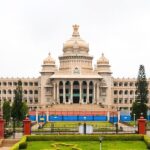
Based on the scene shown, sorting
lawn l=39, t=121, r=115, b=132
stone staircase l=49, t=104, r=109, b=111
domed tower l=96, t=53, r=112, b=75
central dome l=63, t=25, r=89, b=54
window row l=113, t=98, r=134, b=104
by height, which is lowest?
lawn l=39, t=121, r=115, b=132

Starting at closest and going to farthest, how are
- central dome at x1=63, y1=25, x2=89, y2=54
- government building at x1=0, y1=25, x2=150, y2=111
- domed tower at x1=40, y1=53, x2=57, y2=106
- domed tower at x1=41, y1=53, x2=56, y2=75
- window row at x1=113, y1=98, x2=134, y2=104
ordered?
government building at x1=0, y1=25, x2=150, y2=111
domed tower at x1=40, y1=53, x2=57, y2=106
domed tower at x1=41, y1=53, x2=56, y2=75
central dome at x1=63, y1=25, x2=89, y2=54
window row at x1=113, y1=98, x2=134, y2=104

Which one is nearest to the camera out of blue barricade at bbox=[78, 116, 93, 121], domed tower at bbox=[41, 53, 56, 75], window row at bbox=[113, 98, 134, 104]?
blue barricade at bbox=[78, 116, 93, 121]

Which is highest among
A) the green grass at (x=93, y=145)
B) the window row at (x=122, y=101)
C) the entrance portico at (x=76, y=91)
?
the entrance portico at (x=76, y=91)

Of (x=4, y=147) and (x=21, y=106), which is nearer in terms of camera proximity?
(x=4, y=147)

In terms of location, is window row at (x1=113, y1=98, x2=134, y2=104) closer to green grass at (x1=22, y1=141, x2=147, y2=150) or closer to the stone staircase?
the stone staircase

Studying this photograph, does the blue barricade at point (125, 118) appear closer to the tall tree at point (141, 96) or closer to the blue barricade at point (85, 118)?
the tall tree at point (141, 96)

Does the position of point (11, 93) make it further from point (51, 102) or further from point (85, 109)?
point (85, 109)

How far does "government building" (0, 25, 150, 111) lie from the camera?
10431 cm

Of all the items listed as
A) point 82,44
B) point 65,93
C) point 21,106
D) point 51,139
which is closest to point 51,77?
point 65,93

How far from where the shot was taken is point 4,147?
118 feet

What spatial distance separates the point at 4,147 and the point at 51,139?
336 cm

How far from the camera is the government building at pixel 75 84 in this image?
104 metres

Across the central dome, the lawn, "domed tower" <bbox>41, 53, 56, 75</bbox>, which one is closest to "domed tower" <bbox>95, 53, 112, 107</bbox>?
the central dome

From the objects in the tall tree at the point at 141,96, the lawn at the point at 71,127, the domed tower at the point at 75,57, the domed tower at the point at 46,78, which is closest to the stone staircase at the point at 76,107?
the domed tower at the point at 46,78
